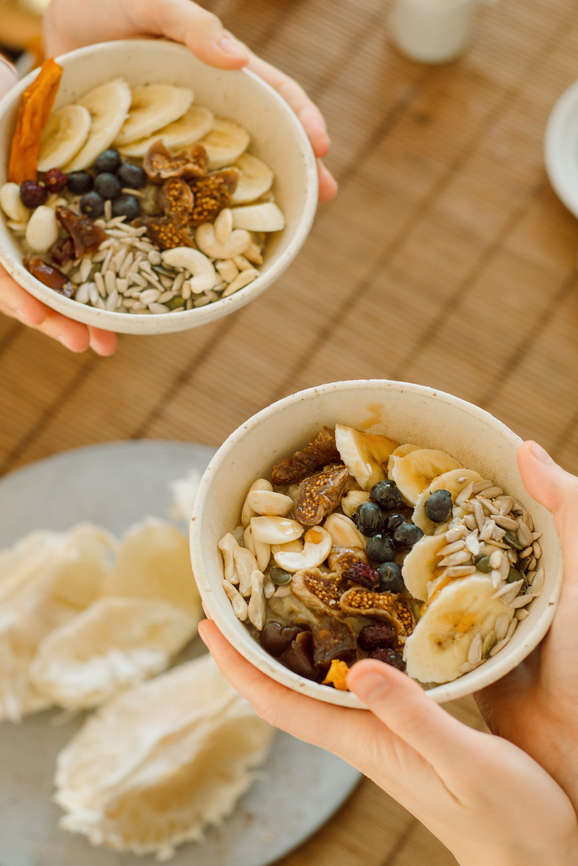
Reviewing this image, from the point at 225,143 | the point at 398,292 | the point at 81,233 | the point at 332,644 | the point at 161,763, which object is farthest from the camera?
the point at 398,292

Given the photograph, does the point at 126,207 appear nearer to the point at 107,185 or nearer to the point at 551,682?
the point at 107,185

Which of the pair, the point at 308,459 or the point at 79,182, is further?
the point at 79,182

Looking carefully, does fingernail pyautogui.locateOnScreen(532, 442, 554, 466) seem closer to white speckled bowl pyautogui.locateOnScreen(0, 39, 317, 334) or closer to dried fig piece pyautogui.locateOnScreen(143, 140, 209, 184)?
white speckled bowl pyautogui.locateOnScreen(0, 39, 317, 334)

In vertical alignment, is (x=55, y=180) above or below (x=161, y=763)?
above

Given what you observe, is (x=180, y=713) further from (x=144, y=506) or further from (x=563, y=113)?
(x=563, y=113)

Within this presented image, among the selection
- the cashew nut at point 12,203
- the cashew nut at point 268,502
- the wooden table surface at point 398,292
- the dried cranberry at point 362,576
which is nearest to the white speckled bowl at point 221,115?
the cashew nut at point 12,203

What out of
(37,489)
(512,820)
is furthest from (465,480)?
(37,489)

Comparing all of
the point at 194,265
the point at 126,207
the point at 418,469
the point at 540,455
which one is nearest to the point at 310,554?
the point at 418,469
